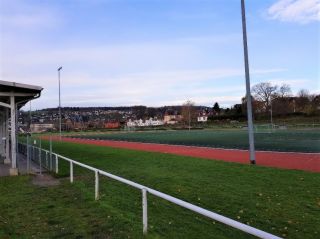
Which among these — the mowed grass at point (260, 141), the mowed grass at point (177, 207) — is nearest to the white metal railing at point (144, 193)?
the mowed grass at point (177, 207)

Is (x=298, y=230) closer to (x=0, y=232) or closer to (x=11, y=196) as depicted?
(x=0, y=232)

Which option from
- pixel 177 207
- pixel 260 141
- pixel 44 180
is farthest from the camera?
pixel 260 141

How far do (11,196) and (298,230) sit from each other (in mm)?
7224

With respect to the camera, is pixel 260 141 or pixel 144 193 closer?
pixel 144 193

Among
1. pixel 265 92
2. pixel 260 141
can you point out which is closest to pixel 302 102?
pixel 265 92

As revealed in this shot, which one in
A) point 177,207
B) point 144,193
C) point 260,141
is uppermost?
point 144,193

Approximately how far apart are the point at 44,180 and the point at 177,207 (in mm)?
6701

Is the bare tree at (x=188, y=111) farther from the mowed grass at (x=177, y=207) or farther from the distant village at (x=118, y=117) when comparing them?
the mowed grass at (x=177, y=207)

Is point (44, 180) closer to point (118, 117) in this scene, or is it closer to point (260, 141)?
point (260, 141)

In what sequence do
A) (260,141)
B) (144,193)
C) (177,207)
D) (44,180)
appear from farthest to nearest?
(260,141) < (44,180) < (177,207) < (144,193)

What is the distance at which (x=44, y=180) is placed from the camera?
1440cm

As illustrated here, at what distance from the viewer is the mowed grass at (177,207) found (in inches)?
286

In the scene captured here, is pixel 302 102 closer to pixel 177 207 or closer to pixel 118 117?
pixel 118 117

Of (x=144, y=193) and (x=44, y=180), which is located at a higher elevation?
(x=144, y=193)
